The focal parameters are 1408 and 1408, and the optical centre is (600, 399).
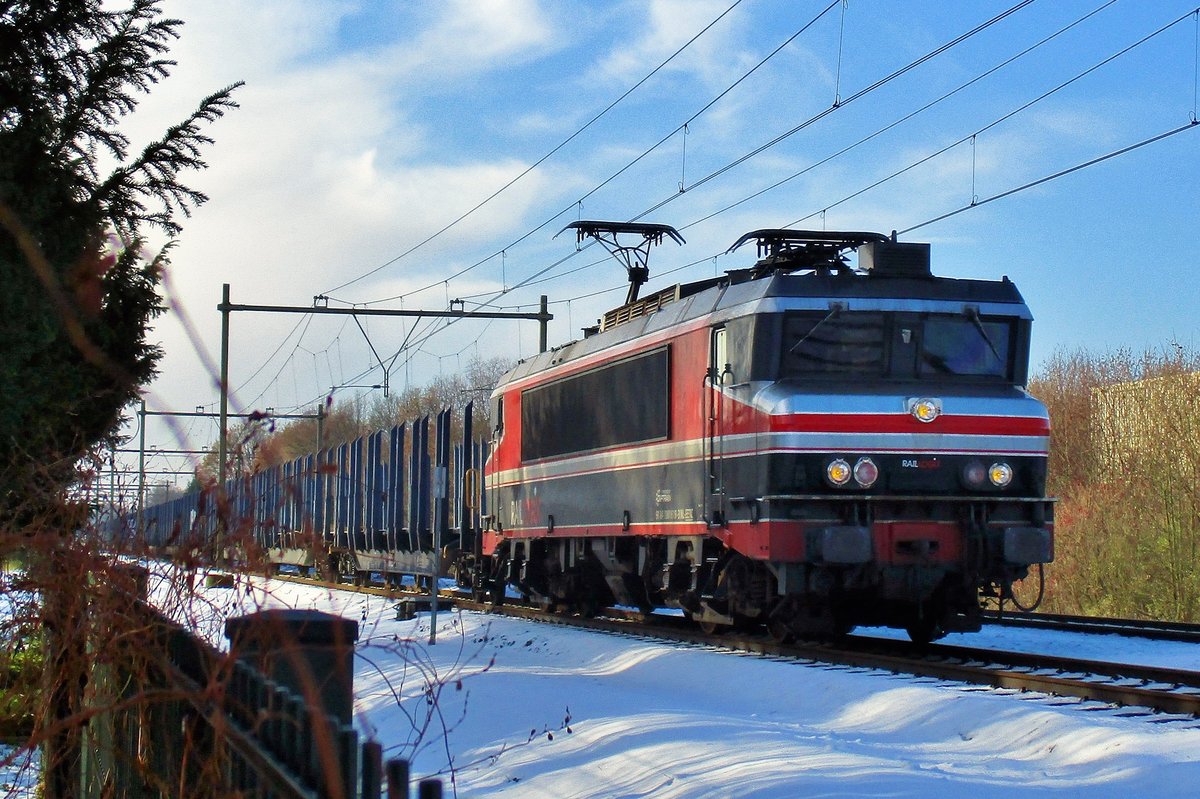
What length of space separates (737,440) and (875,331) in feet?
5.27

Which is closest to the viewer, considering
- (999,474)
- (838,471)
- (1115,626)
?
(838,471)

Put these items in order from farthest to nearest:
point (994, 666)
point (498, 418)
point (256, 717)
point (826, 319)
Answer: point (498, 418) < point (826, 319) < point (994, 666) < point (256, 717)

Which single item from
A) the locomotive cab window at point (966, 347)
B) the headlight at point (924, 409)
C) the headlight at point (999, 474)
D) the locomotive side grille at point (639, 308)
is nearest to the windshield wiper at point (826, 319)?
the locomotive cab window at point (966, 347)

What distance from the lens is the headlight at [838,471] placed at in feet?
39.9

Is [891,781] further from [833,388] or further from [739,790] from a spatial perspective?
[833,388]

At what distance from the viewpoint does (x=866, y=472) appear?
12211 mm

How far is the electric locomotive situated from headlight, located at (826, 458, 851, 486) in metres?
0.01

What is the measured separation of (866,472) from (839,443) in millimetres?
348

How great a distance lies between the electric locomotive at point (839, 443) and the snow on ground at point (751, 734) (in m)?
1.39

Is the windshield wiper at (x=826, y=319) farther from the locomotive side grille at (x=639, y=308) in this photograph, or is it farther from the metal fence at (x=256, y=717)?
the metal fence at (x=256, y=717)

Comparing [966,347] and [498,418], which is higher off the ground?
[966,347]

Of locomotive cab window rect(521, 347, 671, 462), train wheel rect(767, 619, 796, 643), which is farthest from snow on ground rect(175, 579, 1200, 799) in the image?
locomotive cab window rect(521, 347, 671, 462)

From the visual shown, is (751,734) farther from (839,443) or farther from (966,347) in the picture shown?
(966,347)

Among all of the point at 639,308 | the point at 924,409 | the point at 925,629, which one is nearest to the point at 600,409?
the point at 639,308
